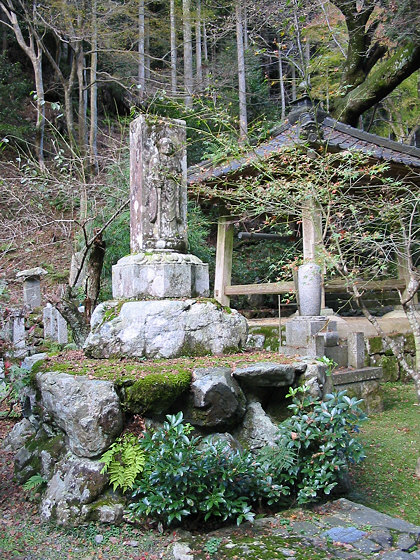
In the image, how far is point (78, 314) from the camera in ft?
19.3

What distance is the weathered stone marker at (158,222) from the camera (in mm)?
4574

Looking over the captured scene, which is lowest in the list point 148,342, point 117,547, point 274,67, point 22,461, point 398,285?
point 117,547

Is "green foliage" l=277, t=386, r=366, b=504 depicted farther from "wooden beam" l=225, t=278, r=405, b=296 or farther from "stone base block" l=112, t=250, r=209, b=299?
"wooden beam" l=225, t=278, r=405, b=296

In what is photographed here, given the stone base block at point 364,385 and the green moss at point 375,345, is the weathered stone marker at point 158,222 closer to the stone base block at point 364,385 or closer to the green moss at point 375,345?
the stone base block at point 364,385

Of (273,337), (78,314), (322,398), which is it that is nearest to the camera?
(322,398)

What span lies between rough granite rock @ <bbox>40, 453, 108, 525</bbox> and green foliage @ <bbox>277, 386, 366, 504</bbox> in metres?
1.29

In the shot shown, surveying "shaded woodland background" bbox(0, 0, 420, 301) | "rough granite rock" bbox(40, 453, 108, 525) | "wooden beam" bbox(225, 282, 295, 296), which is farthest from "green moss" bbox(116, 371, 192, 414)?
"wooden beam" bbox(225, 282, 295, 296)

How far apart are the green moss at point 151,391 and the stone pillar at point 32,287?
655 cm

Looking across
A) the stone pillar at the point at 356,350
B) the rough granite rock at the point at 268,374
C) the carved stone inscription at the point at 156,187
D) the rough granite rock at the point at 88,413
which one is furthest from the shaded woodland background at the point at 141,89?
the rough granite rock at the point at 88,413

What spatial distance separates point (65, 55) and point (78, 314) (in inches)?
681

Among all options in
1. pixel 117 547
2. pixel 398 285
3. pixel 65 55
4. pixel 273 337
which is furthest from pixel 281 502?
pixel 65 55

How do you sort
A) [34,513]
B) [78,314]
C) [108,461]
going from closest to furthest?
[108,461] < [34,513] < [78,314]

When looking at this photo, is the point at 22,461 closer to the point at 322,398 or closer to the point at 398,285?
the point at 322,398

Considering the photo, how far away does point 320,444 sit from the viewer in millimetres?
3545
